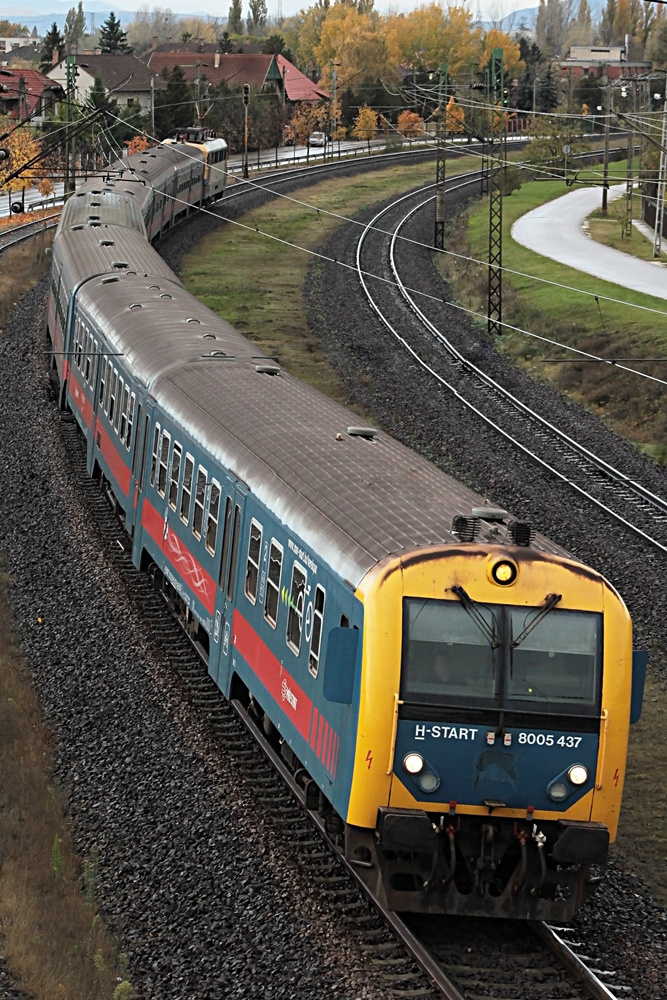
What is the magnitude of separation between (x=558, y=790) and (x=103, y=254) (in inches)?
751

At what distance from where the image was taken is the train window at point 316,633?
1062 centimetres

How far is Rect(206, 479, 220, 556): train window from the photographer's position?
13.7m

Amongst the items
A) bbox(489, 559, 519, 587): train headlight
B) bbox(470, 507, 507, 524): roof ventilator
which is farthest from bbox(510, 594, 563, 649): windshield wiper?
bbox(470, 507, 507, 524): roof ventilator

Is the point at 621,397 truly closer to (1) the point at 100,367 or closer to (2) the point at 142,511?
(1) the point at 100,367

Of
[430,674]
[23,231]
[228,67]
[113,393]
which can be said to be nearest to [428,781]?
[430,674]

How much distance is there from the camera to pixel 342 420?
14.5 metres

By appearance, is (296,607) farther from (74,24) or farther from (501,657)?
(74,24)

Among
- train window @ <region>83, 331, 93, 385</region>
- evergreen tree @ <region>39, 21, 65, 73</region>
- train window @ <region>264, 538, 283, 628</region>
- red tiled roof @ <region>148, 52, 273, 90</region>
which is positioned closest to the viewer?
train window @ <region>264, 538, 283, 628</region>

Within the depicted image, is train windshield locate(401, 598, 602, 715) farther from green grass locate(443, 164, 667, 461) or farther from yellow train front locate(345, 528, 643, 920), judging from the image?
green grass locate(443, 164, 667, 461)

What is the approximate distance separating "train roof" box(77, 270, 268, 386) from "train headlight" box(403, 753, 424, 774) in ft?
27.4

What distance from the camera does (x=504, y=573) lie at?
9.77 metres

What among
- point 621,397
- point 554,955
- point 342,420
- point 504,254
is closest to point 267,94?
point 504,254

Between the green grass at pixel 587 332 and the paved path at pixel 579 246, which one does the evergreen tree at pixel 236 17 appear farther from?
the green grass at pixel 587 332

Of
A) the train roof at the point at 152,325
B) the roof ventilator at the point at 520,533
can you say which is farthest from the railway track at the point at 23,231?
the roof ventilator at the point at 520,533
